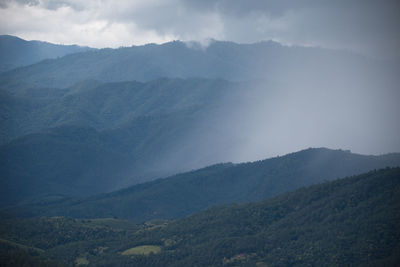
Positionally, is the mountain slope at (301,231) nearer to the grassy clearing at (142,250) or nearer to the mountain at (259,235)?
the mountain at (259,235)

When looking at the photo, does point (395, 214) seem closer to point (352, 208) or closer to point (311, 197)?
point (352, 208)

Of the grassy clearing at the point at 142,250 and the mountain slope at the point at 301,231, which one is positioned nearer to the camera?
the mountain slope at the point at 301,231

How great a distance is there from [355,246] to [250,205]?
4929 centimetres

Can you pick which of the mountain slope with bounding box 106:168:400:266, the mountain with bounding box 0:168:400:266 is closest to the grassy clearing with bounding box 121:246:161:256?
the mountain with bounding box 0:168:400:266

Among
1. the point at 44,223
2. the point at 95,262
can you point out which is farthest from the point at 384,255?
the point at 44,223

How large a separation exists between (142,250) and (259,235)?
101 feet

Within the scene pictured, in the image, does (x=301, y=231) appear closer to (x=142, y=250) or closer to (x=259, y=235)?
(x=259, y=235)

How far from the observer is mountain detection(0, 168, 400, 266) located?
5394 inches

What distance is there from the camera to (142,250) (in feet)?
516

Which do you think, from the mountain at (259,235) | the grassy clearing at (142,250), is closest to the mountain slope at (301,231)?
the mountain at (259,235)

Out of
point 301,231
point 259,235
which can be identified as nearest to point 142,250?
point 259,235

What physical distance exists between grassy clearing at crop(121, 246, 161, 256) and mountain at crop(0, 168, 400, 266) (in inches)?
10.1

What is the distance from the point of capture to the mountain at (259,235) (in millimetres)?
137000

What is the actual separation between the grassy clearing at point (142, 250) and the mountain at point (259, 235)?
257 millimetres
